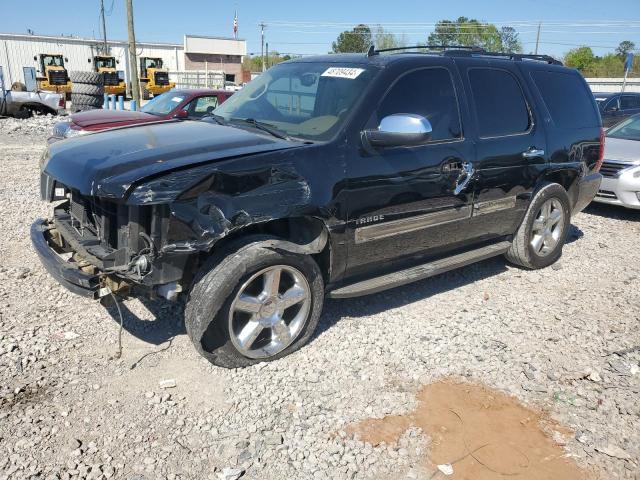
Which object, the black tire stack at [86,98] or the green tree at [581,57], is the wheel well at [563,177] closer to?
the black tire stack at [86,98]

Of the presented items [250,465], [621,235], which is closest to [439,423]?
[250,465]

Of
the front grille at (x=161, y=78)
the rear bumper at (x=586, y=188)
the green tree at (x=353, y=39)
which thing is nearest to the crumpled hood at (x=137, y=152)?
the rear bumper at (x=586, y=188)

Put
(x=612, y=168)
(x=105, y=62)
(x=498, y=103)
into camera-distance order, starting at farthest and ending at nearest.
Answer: (x=105, y=62) → (x=612, y=168) → (x=498, y=103)

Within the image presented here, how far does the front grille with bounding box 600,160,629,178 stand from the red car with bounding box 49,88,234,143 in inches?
264

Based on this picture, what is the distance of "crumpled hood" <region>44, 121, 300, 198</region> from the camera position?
3057mm

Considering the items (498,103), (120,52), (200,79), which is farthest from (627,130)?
(120,52)

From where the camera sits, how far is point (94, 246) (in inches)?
136

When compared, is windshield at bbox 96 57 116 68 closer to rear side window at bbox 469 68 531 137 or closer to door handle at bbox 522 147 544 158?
rear side window at bbox 469 68 531 137

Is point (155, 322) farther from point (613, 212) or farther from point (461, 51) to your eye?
point (613, 212)

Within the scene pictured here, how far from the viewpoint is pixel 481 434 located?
3.08m

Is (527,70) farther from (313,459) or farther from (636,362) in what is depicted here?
(313,459)

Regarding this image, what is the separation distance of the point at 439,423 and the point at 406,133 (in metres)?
1.85

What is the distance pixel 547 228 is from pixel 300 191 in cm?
327

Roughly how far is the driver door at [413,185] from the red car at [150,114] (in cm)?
614
